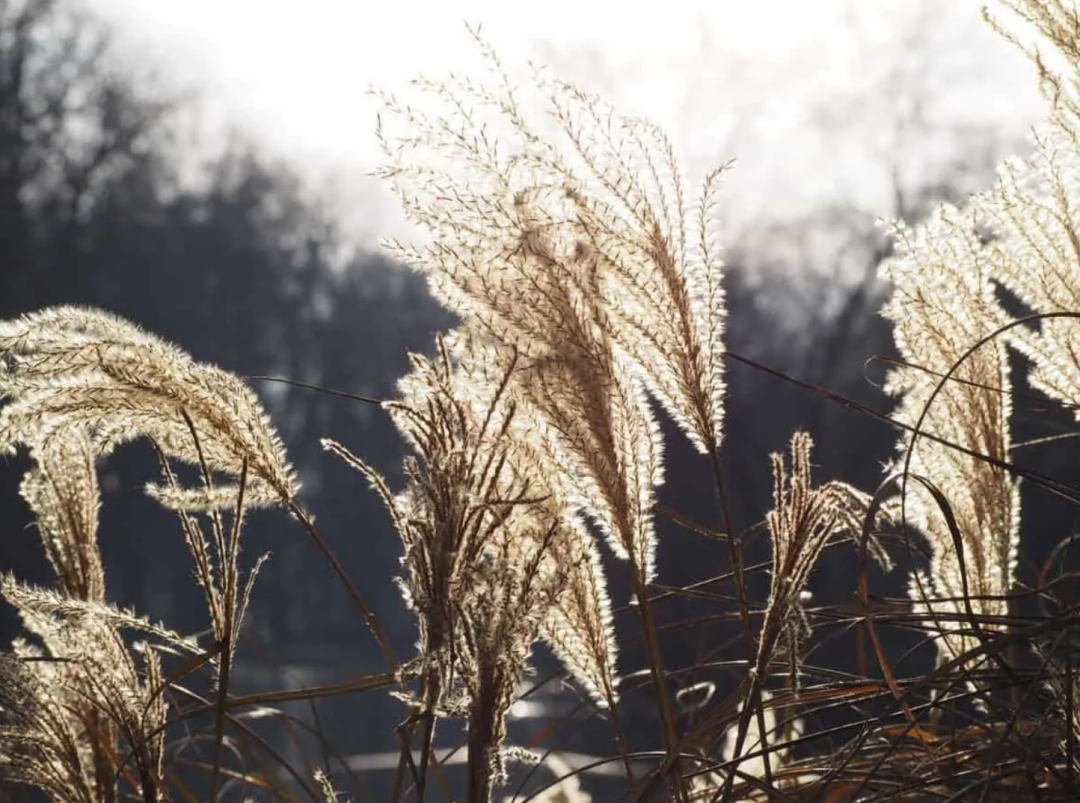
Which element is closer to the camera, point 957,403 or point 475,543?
point 475,543

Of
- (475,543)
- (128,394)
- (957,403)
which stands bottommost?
(475,543)

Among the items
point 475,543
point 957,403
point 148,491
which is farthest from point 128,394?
point 957,403

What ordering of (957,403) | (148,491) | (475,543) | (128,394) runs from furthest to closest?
1. (957,403)
2. (148,491)
3. (128,394)
4. (475,543)

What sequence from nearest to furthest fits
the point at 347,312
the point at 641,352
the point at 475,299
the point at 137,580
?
the point at 475,299 → the point at 641,352 → the point at 137,580 → the point at 347,312

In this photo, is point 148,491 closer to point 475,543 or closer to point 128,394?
point 128,394

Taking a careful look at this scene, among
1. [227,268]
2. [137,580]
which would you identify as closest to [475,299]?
[137,580]

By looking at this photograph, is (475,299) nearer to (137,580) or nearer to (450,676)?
(450,676)

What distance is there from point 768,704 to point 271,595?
128ft

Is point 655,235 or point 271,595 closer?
point 655,235

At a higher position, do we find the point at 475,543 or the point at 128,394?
the point at 128,394

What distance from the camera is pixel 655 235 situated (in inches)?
70.8

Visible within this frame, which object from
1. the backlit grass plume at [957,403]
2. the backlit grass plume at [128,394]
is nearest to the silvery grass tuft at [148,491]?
the backlit grass plume at [128,394]

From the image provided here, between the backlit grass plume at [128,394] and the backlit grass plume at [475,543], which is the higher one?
the backlit grass plume at [128,394]

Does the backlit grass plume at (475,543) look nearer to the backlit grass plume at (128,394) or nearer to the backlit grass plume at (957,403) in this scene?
the backlit grass plume at (128,394)
